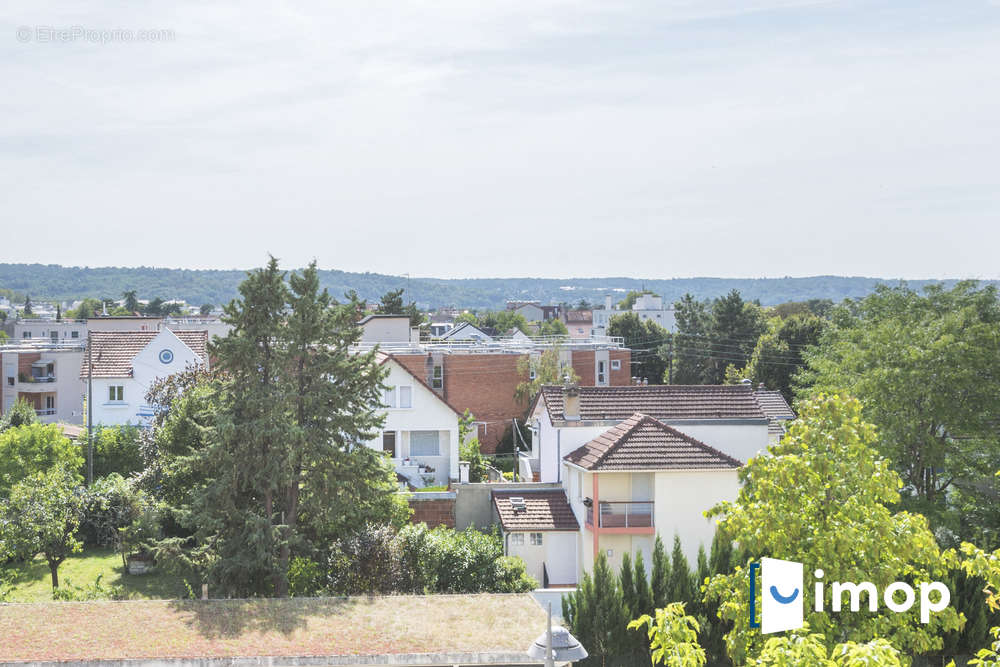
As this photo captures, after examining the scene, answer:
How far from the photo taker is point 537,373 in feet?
203

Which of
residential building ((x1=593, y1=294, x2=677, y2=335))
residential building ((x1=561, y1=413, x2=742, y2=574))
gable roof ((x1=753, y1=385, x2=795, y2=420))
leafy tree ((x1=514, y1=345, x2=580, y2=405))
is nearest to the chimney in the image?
residential building ((x1=561, y1=413, x2=742, y2=574))

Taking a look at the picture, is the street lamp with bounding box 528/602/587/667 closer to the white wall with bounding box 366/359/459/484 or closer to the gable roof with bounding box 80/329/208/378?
the white wall with bounding box 366/359/459/484

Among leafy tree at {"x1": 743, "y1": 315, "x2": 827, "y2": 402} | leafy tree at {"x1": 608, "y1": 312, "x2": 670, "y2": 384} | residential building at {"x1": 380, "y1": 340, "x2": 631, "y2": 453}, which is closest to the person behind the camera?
residential building at {"x1": 380, "y1": 340, "x2": 631, "y2": 453}

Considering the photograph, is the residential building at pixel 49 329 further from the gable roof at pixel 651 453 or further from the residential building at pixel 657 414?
the gable roof at pixel 651 453

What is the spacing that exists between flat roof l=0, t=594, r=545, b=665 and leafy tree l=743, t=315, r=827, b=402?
59322 mm

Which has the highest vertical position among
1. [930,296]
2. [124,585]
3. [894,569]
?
[930,296]

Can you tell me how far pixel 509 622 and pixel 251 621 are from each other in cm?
558

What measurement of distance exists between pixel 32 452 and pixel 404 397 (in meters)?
15.2

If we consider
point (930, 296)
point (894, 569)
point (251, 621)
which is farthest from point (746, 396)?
point (894, 569)

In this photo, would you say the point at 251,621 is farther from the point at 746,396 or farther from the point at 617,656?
the point at 746,396

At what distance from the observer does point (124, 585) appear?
30.4m

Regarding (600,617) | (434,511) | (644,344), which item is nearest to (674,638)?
(600,617)

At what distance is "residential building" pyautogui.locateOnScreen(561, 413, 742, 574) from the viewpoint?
1176 inches

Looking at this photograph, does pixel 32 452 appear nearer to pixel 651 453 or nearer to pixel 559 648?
pixel 651 453
